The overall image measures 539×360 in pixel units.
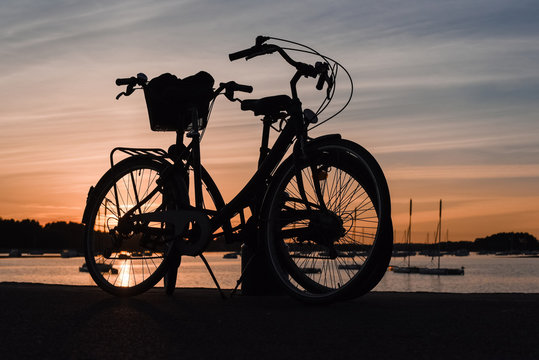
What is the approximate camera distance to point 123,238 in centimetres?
555

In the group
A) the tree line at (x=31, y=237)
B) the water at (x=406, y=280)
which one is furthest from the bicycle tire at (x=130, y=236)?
the tree line at (x=31, y=237)

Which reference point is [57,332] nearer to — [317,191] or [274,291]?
[317,191]

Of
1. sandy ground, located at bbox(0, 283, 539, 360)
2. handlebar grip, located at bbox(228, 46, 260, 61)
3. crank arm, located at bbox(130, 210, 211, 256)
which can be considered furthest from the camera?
crank arm, located at bbox(130, 210, 211, 256)

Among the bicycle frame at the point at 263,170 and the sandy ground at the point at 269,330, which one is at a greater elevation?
the bicycle frame at the point at 263,170

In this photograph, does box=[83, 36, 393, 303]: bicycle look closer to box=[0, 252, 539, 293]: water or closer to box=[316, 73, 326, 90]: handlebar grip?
box=[316, 73, 326, 90]: handlebar grip

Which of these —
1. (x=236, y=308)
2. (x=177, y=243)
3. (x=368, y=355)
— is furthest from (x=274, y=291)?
(x=368, y=355)

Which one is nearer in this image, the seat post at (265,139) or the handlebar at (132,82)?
the seat post at (265,139)

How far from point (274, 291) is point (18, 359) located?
3.06 meters

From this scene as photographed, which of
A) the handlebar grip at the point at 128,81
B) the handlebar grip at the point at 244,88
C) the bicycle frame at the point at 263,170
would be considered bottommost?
the bicycle frame at the point at 263,170

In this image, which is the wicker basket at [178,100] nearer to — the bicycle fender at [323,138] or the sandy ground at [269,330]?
the bicycle fender at [323,138]

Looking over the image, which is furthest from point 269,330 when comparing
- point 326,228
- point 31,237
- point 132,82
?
point 31,237

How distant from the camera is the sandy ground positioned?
108 inches

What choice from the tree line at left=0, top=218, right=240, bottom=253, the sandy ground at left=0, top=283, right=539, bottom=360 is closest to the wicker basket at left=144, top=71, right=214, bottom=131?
the sandy ground at left=0, top=283, right=539, bottom=360

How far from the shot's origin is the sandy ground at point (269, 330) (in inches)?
108
